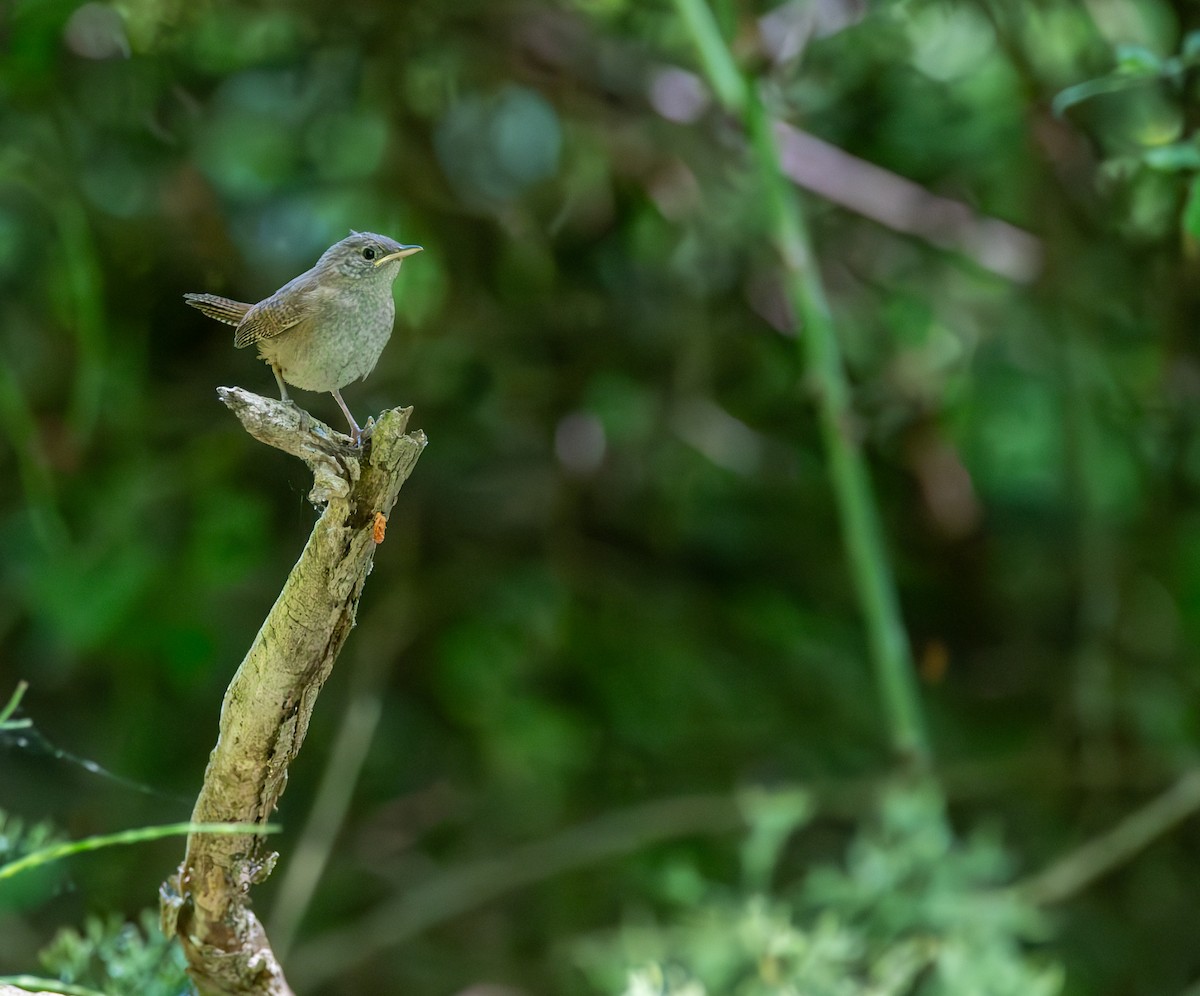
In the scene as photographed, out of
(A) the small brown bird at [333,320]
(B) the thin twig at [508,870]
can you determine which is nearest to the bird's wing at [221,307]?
(A) the small brown bird at [333,320]

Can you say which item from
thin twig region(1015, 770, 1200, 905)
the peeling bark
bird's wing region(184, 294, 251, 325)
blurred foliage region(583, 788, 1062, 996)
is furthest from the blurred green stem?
the peeling bark

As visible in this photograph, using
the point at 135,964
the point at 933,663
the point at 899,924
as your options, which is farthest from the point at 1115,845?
the point at 135,964

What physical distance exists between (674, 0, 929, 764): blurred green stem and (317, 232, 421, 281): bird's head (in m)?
0.87

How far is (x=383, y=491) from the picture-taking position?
0.65m

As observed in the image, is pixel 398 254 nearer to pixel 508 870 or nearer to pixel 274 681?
pixel 274 681

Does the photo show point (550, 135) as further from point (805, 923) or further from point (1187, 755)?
point (1187, 755)

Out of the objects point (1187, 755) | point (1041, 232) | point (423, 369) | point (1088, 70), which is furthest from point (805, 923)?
point (1088, 70)

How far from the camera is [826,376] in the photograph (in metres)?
1.55

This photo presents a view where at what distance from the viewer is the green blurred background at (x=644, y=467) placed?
1.70m

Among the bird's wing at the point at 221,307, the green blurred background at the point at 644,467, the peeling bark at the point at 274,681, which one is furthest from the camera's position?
the green blurred background at the point at 644,467

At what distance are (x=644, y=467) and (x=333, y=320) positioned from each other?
4.17 feet

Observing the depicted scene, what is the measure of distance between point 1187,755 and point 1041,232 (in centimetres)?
78

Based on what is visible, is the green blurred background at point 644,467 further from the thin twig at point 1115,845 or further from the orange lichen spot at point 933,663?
the thin twig at point 1115,845

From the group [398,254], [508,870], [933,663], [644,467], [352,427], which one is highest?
[644,467]
